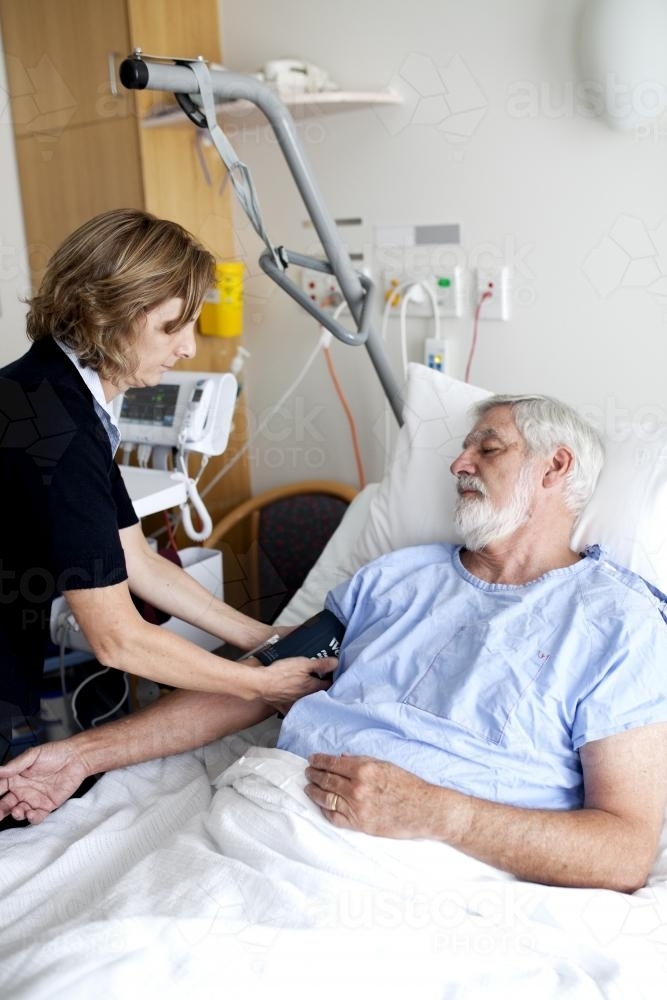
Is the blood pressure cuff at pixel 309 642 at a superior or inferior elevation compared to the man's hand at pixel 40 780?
superior

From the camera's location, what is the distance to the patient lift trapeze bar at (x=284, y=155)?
1.38m

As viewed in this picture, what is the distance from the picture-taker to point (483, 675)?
138 centimetres

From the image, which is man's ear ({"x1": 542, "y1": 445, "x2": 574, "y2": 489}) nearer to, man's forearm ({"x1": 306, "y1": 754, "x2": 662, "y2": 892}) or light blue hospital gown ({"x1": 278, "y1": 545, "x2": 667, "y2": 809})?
light blue hospital gown ({"x1": 278, "y1": 545, "x2": 667, "y2": 809})

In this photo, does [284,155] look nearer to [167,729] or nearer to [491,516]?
[491,516]

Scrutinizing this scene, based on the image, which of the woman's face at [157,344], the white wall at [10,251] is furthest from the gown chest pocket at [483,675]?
the white wall at [10,251]

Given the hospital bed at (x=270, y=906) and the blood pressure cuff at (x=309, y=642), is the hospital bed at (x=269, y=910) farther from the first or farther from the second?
the blood pressure cuff at (x=309, y=642)

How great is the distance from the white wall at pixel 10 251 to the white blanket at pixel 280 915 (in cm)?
191

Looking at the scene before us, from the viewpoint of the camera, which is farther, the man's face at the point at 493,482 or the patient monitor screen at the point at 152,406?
the patient monitor screen at the point at 152,406

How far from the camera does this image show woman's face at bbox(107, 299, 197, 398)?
4.32 feet

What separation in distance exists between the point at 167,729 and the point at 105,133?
1732 millimetres
